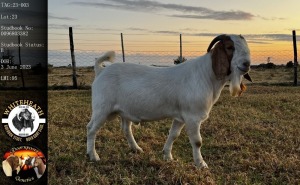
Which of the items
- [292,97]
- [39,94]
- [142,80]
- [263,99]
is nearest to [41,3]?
[39,94]

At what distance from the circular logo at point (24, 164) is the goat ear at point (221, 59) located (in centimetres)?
237

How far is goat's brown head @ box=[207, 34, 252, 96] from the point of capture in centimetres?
476

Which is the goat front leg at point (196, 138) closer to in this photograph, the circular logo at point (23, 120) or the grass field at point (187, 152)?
the grass field at point (187, 152)

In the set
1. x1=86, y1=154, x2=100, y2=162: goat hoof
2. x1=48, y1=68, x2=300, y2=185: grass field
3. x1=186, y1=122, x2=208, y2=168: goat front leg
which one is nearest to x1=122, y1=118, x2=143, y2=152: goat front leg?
x1=48, y1=68, x2=300, y2=185: grass field

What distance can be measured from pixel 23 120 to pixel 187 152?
3028mm

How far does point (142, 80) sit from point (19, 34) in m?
1.88

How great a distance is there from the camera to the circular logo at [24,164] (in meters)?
4.08

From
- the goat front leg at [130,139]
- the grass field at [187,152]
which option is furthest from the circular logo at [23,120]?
the goat front leg at [130,139]

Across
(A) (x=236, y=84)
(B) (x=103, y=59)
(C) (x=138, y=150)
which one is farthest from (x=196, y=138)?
(B) (x=103, y=59)

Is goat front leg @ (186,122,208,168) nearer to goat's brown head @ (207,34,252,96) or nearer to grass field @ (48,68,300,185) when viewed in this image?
grass field @ (48,68,300,185)

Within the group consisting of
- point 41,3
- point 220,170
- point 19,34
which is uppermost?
point 41,3

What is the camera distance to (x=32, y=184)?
4234 millimetres

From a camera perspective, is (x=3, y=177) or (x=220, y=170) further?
(x=220, y=170)

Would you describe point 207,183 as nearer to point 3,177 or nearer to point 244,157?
point 244,157
